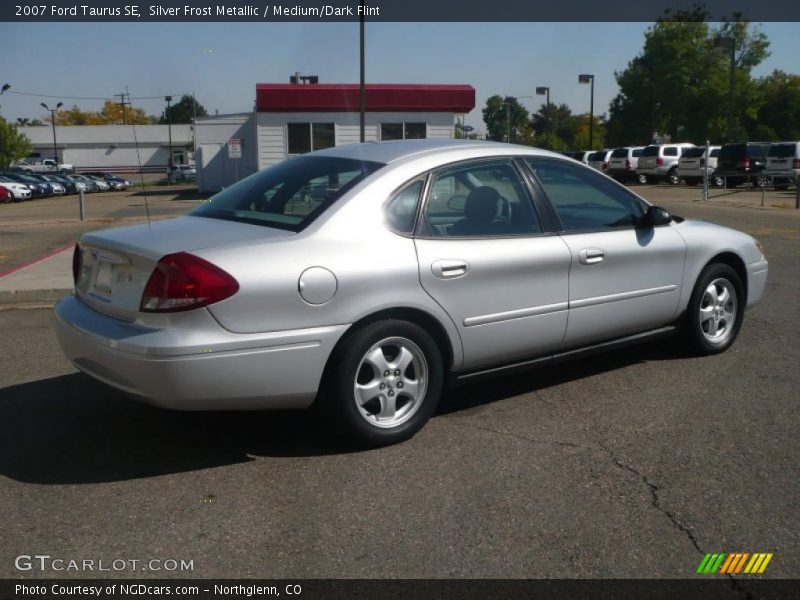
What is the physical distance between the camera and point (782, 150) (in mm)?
33031

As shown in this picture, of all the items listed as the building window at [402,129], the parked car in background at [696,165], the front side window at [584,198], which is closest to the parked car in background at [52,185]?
the building window at [402,129]

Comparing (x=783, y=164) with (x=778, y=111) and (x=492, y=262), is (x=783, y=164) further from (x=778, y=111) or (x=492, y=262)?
(x=778, y=111)

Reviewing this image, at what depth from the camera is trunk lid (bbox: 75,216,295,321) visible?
409cm

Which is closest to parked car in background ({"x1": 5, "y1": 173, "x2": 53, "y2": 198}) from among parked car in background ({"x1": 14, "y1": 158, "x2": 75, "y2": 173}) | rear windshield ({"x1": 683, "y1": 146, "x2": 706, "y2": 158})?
parked car in background ({"x1": 14, "y1": 158, "x2": 75, "y2": 173})

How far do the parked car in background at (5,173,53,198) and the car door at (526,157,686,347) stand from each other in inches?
1803

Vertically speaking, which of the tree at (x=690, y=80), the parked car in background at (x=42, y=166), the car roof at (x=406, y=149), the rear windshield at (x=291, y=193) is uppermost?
the tree at (x=690, y=80)

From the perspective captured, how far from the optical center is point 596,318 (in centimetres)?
523

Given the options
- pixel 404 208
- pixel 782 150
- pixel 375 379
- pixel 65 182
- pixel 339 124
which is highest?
pixel 339 124

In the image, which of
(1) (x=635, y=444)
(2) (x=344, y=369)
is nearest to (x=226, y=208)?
(2) (x=344, y=369)

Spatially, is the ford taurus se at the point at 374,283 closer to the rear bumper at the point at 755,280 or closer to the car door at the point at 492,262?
the car door at the point at 492,262

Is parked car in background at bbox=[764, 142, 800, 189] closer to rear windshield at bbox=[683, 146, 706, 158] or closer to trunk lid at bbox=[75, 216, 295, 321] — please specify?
Answer: rear windshield at bbox=[683, 146, 706, 158]

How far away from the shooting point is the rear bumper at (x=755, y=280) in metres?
6.25

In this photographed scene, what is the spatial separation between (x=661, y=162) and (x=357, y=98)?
15938 millimetres

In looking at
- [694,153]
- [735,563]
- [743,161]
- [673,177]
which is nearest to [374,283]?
[735,563]
